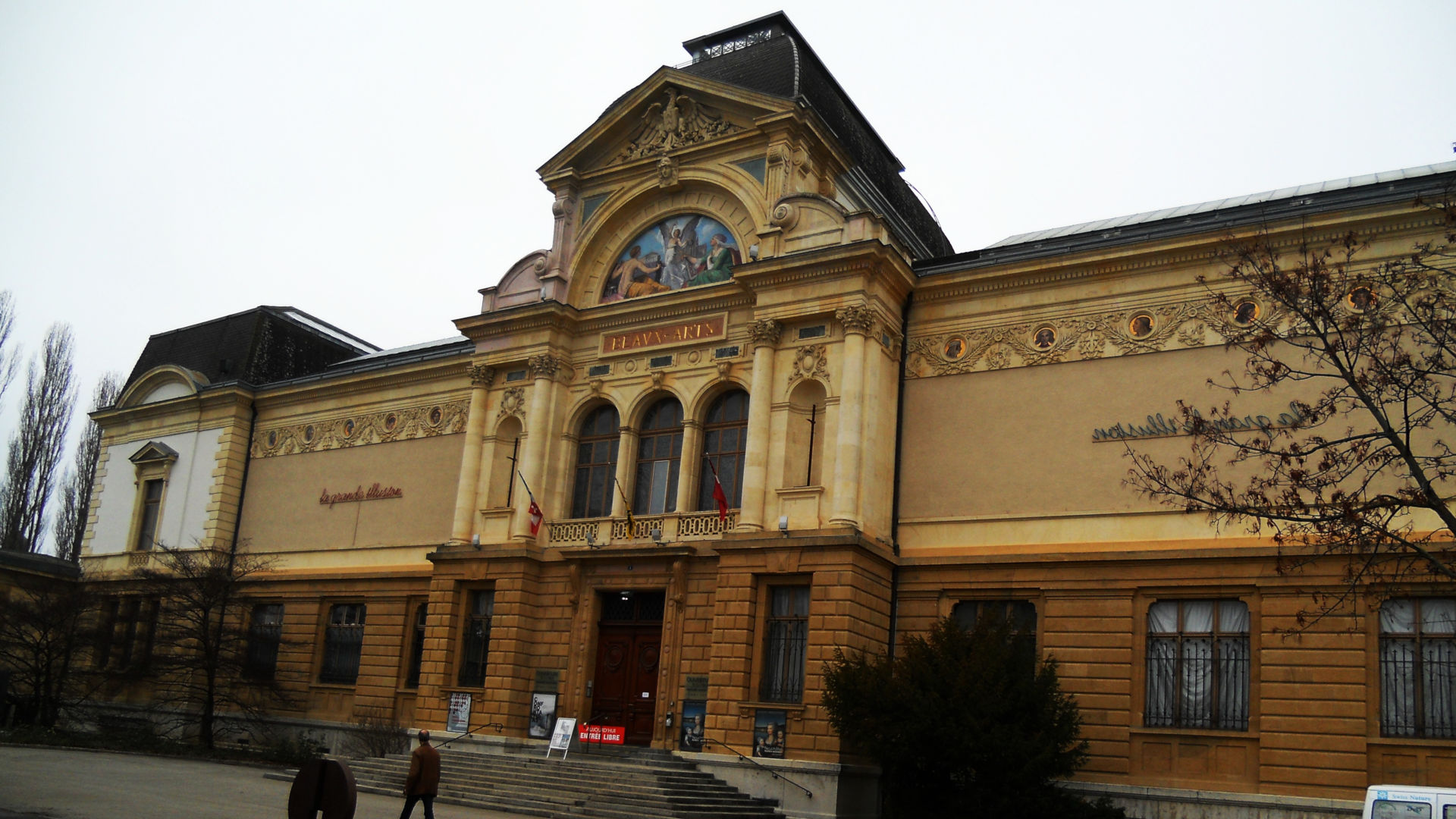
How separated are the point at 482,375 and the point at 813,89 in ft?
35.7

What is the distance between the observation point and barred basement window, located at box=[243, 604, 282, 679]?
3516 centimetres

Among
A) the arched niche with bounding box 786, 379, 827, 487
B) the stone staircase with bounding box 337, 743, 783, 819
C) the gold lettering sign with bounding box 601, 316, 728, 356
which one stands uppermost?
the gold lettering sign with bounding box 601, 316, 728, 356

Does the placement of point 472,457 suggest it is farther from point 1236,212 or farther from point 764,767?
point 1236,212

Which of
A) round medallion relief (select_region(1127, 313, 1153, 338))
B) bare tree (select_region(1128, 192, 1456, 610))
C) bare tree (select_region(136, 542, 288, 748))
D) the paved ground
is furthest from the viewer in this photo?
bare tree (select_region(136, 542, 288, 748))

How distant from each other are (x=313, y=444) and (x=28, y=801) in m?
20.3

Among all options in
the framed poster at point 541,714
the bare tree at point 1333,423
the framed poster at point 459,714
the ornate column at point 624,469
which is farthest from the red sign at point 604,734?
the bare tree at point 1333,423

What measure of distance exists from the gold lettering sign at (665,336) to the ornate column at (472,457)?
352 centimetres

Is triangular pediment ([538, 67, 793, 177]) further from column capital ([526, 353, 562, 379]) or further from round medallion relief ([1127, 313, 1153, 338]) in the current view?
round medallion relief ([1127, 313, 1153, 338])

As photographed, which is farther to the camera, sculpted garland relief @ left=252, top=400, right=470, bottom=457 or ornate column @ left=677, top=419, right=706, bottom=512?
sculpted garland relief @ left=252, top=400, right=470, bottom=457

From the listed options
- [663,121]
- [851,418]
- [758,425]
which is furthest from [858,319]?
[663,121]

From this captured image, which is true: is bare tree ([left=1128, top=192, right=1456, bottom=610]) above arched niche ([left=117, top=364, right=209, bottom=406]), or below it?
below

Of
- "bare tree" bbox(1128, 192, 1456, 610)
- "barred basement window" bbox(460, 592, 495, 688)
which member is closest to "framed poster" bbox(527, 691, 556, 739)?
"barred basement window" bbox(460, 592, 495, 688)

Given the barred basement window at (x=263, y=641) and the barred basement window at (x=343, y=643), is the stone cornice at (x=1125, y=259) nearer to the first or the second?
the barred basement window at (x=343, y=643)

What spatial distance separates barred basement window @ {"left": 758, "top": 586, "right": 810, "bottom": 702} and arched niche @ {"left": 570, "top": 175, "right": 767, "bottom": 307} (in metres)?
7.84
